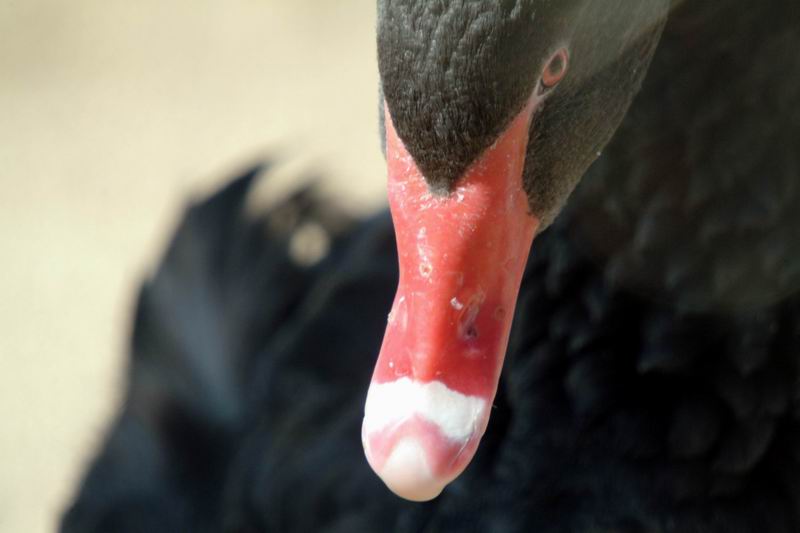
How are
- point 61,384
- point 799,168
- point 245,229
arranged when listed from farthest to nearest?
point 61,384 < point 245,229 < point 799,168

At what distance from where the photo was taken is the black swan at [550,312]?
109 cm

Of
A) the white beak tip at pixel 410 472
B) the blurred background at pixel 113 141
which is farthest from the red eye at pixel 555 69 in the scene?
the blurred background at pixel 113 141

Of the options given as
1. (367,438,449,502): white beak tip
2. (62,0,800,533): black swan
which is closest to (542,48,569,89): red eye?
(62,0,800,533): black swan

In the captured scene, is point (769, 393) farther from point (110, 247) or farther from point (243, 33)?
point (243, 33)

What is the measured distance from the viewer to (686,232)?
1377mm

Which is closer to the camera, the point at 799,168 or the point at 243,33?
the point at 799,168

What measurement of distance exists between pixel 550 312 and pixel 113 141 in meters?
2.54

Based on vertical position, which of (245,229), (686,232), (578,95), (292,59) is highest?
(578,95)

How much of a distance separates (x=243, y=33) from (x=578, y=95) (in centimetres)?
290

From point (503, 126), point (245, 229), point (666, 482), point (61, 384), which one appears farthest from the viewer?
point (61, 384)

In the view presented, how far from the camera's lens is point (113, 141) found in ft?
12.3

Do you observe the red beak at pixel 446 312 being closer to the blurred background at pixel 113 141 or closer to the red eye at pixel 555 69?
the red eye at pixel 555 69

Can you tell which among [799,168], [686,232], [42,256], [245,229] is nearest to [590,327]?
[686,232]

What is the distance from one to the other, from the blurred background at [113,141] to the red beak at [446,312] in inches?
75.8
